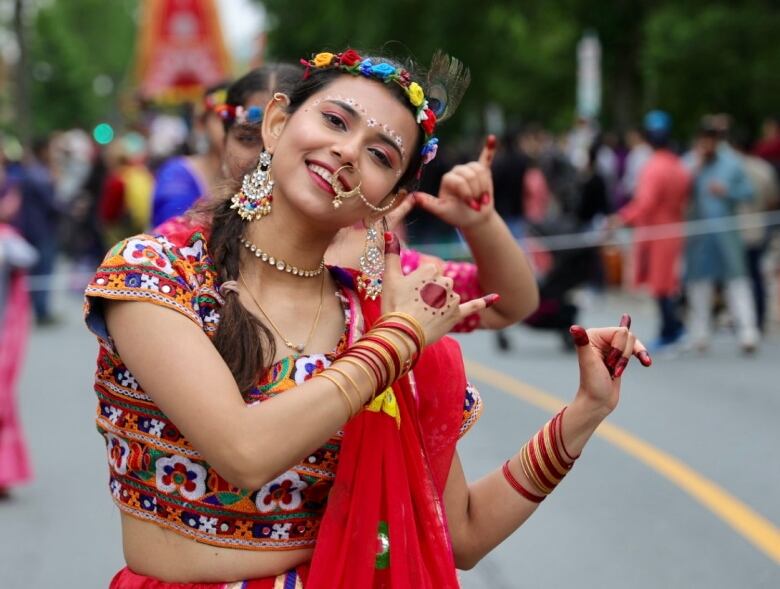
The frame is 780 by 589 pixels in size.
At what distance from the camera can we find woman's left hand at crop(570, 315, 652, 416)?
2471 millimetres

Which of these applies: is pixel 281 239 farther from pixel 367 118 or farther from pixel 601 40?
pixel 601 40

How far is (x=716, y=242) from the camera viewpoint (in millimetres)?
11133

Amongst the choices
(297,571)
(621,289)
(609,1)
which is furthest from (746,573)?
(609,1)

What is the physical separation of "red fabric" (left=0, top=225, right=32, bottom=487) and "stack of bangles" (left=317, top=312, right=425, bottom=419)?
4702 mm

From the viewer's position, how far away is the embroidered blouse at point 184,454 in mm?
2242

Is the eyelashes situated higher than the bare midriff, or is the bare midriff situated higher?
the eyelashes

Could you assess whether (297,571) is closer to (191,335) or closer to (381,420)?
(381,420)

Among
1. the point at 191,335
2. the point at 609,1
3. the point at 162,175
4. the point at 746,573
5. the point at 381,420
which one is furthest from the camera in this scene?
the point at 609,1

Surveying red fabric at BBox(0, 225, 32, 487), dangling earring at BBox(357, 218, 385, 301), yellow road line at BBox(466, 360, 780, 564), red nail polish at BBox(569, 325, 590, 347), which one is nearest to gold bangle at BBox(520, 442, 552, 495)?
red nail polish at BBox(569, 325, 590, 347)

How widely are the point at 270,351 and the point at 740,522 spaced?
3.95m

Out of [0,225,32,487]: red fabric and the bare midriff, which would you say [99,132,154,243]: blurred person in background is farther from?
the bare midriff

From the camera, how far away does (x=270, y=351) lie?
2.34 metres

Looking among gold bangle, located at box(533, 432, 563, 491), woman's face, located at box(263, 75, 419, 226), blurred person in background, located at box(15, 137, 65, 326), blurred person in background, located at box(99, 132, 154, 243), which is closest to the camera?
woman's face, located at box(263, 75, 419, 226)

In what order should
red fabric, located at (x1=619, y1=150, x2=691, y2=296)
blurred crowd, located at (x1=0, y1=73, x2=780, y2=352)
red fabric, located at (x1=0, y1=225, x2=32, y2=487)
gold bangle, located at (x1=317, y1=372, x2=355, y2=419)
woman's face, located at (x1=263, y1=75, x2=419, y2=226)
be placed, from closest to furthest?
gold bangle, located at (x1=317, y1=372, x2=355, y2=419), woman's face, located at (x1=263, y1=75, x2=419, y2=226), blurred crowd, located at (x1=0, y1=73, x2=780, y2=352), red fabric, located at (x1=0, y1=225, x2=32, y2=487), red fabric, located at (x1=619, y1=150, x2=691, y2=296)
